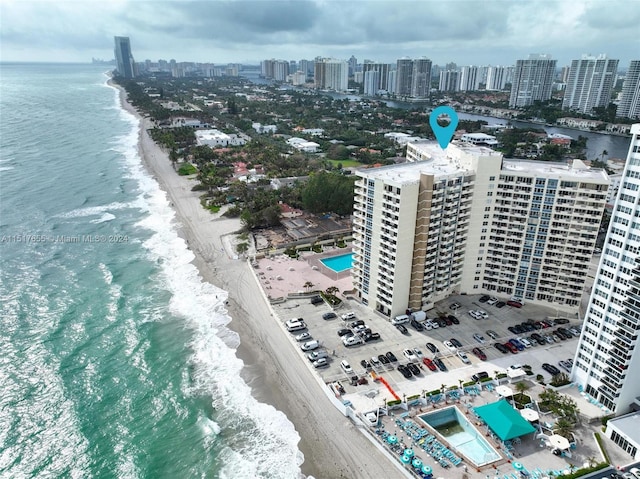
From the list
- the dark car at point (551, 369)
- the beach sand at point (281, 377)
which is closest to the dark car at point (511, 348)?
the dark car at point (551, 369)

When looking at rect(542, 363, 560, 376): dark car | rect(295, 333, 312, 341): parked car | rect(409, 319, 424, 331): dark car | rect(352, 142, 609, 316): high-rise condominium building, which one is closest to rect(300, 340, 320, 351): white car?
rect(295, 333, 312, 341): parked car

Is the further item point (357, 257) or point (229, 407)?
point (357, 257)

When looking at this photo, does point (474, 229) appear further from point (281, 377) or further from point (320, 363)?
point (281, 377)

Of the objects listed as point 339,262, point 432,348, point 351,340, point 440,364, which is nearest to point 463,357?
point 440,364

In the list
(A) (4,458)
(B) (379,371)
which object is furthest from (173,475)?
(B) (379,371)

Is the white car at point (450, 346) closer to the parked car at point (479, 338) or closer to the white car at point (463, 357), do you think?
the white car at point (463, 357)

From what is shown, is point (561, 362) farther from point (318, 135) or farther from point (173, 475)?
point (318, 135)
